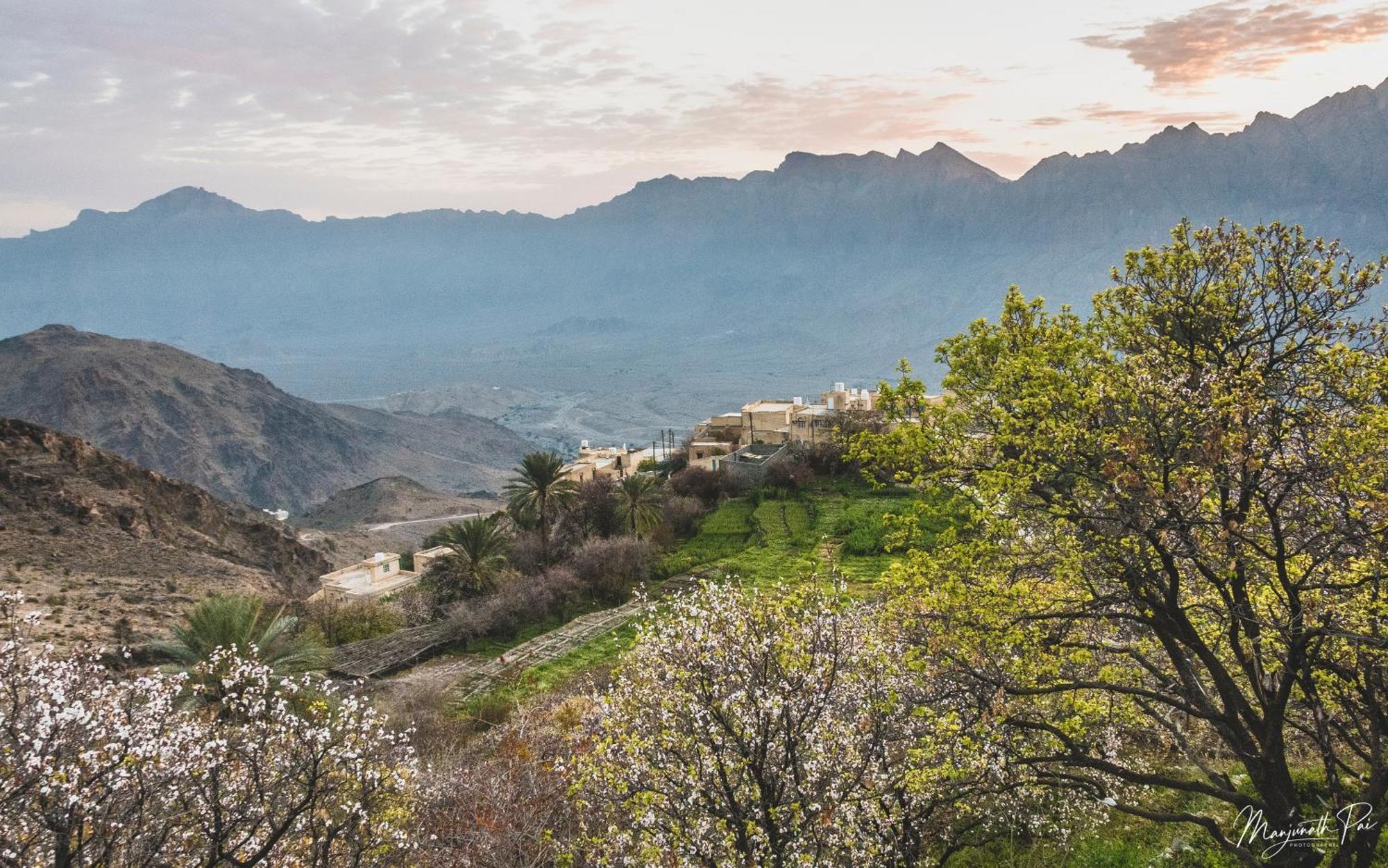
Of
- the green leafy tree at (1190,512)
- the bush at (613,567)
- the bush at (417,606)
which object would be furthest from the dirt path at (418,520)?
the green leafy tree at (1190,512)

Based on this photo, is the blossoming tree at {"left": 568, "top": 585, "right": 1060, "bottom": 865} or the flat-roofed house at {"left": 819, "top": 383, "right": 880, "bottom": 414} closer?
the blossoming tree at {"left": 568, "top": 585, "right": 1060, "bottom": 865}

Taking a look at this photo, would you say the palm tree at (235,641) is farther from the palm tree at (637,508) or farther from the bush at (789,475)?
the bush at (789,475)

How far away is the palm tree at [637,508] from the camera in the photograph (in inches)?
1826

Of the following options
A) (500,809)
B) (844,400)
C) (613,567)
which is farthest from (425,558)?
(500,809)

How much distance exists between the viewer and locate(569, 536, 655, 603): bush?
39.4 m

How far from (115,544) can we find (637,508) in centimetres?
3076

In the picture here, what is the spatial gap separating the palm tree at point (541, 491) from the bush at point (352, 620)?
824 cm

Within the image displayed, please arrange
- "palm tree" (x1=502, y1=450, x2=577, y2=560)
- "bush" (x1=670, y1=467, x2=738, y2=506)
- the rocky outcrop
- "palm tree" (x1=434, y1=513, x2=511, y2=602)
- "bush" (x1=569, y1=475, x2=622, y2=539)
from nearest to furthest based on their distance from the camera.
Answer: "palm tree" (x1=434, y1=513, x2=511, y2=602) → "palm tree" (x1=502, y1=450, x2=577, y2=560) → the rocky outcrop → "bush" (x1=569, y1=475, x2=622, y2=539) → "bush" (x1=670, y1=467, x2=738, y2=506)

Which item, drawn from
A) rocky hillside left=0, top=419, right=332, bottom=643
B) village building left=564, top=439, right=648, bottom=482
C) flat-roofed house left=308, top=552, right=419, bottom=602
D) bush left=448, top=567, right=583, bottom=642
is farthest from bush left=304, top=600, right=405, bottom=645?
village building left=564, top=439, right=648, bottom=482

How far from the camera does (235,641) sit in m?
23.5

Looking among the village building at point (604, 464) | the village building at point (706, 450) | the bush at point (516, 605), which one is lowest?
the village building at point (604, 464)

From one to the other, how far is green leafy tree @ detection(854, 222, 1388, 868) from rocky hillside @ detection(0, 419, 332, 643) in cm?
3625

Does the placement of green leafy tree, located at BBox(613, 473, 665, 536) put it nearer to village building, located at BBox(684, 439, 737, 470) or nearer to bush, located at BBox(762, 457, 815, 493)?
bush, located at BBox(762, 457, 815, 493)

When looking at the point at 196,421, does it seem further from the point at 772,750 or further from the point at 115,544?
the point at 772,750
